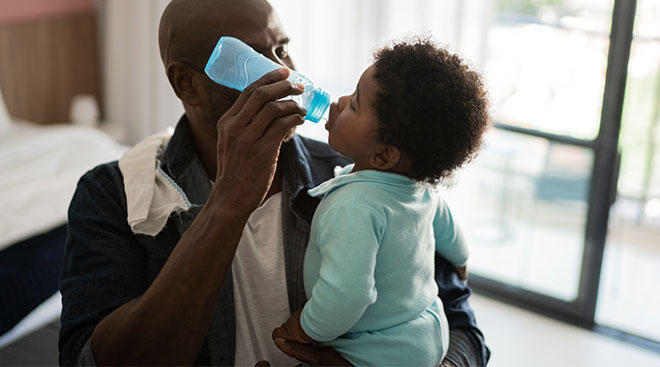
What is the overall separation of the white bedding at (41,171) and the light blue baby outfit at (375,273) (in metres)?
1.26

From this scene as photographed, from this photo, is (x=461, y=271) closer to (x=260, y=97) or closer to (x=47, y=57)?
(x=260, y=97)

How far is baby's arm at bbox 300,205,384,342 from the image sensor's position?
104 centimetres

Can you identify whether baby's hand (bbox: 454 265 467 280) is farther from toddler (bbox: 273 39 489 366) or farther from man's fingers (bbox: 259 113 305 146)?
man's fingers (bbox: 259 113 305 146)

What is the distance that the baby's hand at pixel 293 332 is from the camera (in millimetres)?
1108

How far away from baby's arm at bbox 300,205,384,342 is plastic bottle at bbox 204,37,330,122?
23cm

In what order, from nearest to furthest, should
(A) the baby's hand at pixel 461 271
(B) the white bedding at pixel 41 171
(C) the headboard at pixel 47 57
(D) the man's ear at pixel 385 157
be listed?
(D) the man's ear at pixel 385 157 < (A) the baby's hand at pixel 461 271 < (B) the white bedding at pixel 41 171 < (C) the headboard at pixel 47 57

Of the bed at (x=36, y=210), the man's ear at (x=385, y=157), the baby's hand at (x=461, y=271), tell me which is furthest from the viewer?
the bed at (x=36, y=210)

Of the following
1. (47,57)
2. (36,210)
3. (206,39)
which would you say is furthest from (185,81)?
(47,57)

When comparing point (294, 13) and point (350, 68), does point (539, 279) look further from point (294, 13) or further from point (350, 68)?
point (294, 13)

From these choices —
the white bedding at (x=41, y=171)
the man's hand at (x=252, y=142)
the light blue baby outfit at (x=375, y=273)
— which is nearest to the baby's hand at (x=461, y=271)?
the light blue baby outfit at (x=375, y=273)

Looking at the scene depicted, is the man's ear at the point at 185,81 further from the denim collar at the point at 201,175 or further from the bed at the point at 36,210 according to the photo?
the bed at the point at 36,210

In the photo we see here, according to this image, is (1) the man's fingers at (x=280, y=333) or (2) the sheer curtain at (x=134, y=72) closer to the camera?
(1) the man's fingers at (x=280, y=333)

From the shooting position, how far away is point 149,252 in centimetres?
120

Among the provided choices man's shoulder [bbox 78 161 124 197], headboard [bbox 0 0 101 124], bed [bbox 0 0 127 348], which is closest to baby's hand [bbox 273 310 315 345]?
man's shoulder [bbox 78 161 124 197]
